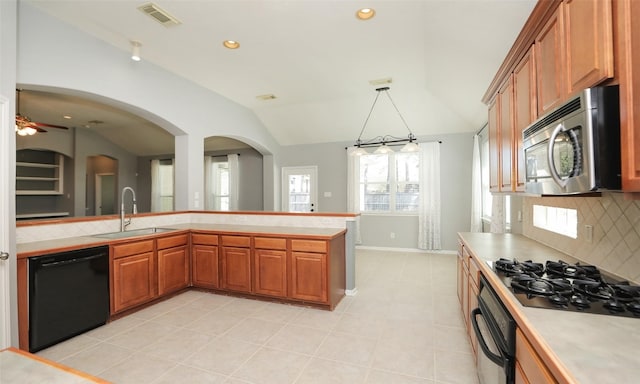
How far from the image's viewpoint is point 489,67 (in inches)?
126

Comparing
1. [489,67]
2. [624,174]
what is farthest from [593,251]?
[489,67]

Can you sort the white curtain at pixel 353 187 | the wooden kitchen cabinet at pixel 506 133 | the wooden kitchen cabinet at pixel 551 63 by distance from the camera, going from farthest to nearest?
the white curtain at pixel 353 187 → the wooden kitchen cabinet at pixel 506 133 → the wooden kitchen cabinet at pixel 551 63

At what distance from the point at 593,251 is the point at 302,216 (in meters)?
2.87

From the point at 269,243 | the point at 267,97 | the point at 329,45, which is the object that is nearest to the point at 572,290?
the point at 269,243

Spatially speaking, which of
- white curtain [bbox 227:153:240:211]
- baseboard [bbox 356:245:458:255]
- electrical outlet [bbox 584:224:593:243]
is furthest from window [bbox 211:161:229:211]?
electrical outlet [bbox 584:224:593:243]

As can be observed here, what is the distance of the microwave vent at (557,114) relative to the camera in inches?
46.4

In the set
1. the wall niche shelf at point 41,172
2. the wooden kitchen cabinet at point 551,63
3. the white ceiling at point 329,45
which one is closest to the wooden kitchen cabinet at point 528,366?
the wooden kitchen cabinet at point 551,63

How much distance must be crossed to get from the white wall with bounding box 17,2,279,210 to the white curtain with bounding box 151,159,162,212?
4.25 m

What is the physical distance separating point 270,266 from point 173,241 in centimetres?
130

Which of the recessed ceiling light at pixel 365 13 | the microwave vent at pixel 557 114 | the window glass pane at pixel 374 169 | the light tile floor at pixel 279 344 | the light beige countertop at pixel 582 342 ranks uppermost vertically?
the recessed ceiling light at pixel 365 13

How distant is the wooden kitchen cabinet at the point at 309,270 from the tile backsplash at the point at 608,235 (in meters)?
2.12

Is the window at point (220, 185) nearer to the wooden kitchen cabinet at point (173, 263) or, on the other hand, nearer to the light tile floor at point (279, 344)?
the wooden kitchen cabinet at point (173, 263)

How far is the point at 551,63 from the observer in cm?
159

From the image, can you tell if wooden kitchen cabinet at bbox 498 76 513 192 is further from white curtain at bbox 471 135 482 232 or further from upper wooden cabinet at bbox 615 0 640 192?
white curtain at bbox 471 135 482 232
